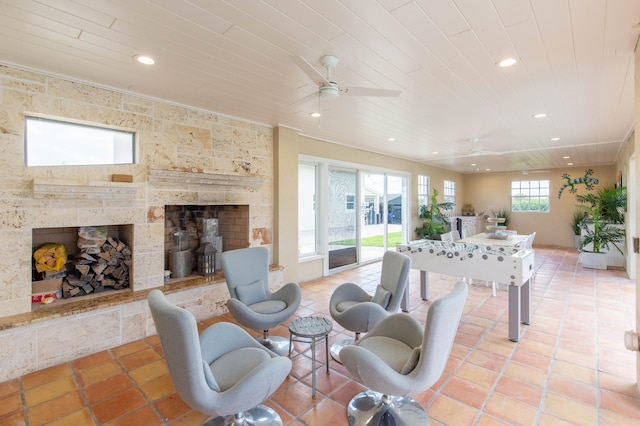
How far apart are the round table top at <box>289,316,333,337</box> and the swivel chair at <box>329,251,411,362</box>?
0.25 metres

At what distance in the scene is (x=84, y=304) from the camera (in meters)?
2.87

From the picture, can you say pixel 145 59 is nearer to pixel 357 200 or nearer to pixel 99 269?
pixel 99 269

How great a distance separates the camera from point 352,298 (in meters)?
2.97

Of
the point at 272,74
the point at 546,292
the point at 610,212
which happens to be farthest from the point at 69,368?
the point at 610,212

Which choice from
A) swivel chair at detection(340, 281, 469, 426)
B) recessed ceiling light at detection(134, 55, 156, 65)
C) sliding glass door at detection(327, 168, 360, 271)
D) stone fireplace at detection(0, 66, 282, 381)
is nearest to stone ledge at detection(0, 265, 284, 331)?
stone fireplace at detection(0, 66, 282, 381)

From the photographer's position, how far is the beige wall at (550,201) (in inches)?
370

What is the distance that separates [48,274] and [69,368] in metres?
0.91

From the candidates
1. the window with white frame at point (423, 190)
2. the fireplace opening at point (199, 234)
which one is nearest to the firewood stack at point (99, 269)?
the fireplace opening at point (199, 234)

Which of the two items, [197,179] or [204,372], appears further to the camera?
[197,179]

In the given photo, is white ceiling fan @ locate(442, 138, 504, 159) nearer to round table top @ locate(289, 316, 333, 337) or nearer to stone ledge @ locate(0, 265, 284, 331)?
round table top @ locate(289, 316, 333, 337)

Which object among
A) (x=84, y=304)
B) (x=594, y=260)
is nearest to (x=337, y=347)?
(x=84, y=304)

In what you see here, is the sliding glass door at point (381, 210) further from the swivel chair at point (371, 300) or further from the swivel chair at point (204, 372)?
the swivel chair at point (204, 372)

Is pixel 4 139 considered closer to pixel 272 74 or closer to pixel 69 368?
pixel 69 368

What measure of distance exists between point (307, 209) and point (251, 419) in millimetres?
3840
